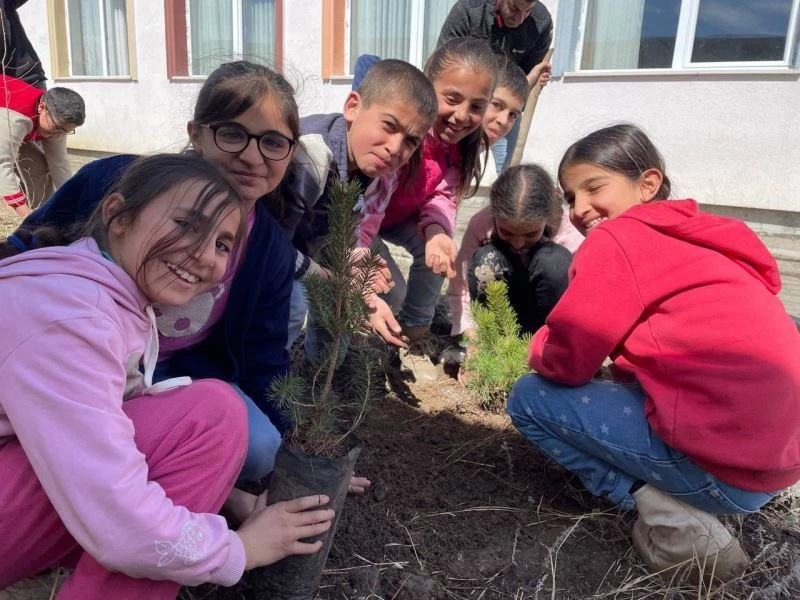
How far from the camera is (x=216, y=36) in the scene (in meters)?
8.75

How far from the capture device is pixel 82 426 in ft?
3.43

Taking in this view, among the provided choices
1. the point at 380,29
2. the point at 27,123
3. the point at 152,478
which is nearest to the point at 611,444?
the point at 152,478

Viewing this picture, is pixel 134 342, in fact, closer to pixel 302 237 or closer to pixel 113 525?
pixel 113 525

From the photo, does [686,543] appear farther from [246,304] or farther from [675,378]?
[246,304]

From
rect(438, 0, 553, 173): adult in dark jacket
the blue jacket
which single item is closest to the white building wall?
rect(438, 0, 553, 173): adult in dark jacket

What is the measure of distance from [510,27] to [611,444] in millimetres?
2529

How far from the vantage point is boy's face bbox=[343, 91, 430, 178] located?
7.21ft

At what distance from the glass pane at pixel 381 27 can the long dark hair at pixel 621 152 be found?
214 inches

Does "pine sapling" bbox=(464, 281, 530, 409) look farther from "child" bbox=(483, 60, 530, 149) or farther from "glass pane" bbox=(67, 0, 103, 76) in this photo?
"glass pane" bbox=(67, 0, 103, 76)

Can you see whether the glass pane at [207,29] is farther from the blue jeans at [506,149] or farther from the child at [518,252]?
the child at [518,252]

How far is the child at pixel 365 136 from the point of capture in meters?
2.19

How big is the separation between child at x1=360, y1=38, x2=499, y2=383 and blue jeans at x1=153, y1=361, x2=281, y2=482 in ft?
2.84

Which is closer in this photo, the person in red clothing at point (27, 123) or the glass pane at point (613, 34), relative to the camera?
the person in red clothing at point (27, 123)

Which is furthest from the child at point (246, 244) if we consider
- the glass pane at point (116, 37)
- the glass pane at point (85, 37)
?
the glass pane at point (85, 37)
